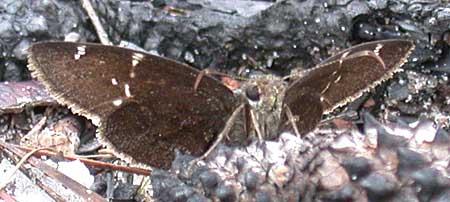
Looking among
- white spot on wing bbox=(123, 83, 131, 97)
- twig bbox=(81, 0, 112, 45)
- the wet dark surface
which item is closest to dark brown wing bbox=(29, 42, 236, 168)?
white spot on wing bbox=(123, 83, 131, 97)

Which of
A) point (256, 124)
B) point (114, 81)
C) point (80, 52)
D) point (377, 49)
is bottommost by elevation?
point (256, 124)

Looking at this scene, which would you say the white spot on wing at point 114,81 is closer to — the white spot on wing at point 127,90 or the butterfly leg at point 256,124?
the white spot on wing at point 127,90


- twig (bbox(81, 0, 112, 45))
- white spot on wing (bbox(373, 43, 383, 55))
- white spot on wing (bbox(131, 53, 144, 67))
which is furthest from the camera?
twig (bbox(81, 0, 112, 45))

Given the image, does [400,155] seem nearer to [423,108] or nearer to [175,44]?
[423,108]

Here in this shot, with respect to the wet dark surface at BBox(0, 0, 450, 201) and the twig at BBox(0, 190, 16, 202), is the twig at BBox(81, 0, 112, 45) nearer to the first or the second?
the wet dark surface at BBox(0, 0, 450, 201)

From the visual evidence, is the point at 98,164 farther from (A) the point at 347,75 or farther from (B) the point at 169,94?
(A) the point at 347,75

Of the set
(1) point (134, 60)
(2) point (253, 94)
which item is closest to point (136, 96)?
(1) point (134, 60)
